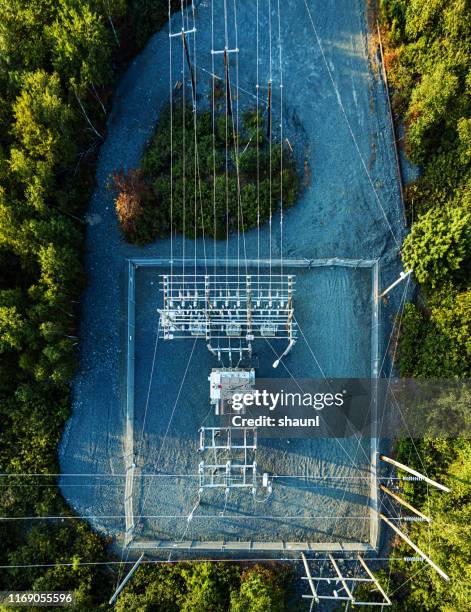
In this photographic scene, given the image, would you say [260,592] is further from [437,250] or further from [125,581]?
[437,250]

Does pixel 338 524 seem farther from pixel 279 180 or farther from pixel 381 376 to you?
pixel 279 180

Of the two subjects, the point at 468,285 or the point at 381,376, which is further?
the point at 381,376

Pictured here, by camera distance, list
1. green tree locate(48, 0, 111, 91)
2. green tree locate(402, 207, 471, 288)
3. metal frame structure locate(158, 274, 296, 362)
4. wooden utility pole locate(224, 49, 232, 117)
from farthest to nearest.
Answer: wooden utility pole locate(224, 49, 232, 117)
metal frame structure locate(158, 274, 296, 362)
green tree locate(402, 207, 471, 288)
green tree locate(48, 0, 111, 91)

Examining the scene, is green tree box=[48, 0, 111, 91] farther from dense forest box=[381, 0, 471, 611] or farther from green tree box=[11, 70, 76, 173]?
dense forest box=[381, 0, 471, 611]

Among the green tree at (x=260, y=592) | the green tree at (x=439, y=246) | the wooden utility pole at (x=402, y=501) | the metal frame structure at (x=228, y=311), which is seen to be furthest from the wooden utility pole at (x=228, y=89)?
the green tree at (x=260, y=592)

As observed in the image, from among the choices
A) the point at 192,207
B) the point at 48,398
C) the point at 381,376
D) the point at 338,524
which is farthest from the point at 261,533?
the point at 192,207

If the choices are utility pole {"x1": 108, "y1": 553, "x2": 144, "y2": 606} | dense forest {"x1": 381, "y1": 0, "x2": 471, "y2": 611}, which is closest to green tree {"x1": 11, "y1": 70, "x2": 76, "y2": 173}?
dense forest {"x1": 381, "y1": 0, "x2": 471, "y2": 611}

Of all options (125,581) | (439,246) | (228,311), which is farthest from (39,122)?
(125,581)
